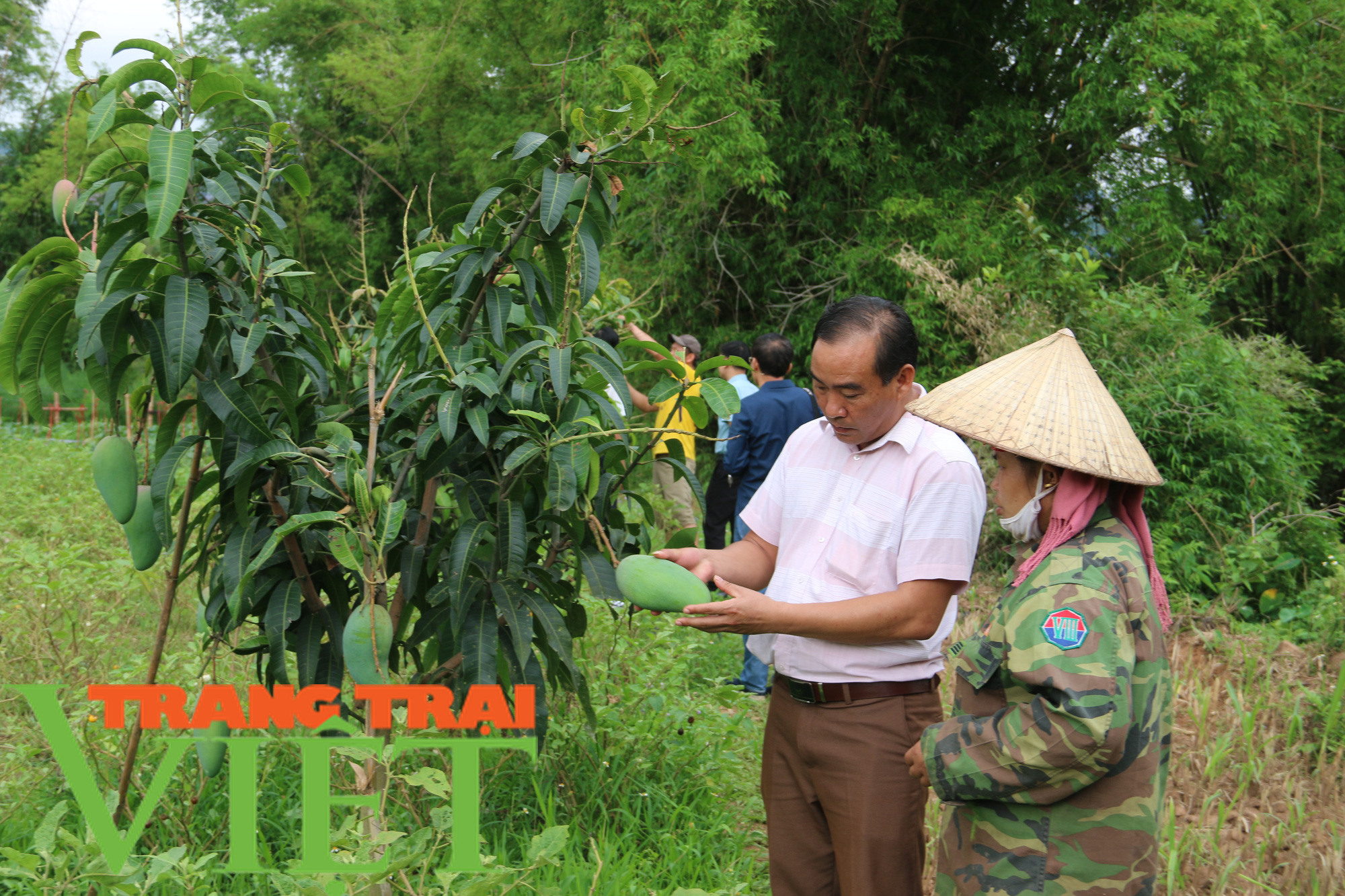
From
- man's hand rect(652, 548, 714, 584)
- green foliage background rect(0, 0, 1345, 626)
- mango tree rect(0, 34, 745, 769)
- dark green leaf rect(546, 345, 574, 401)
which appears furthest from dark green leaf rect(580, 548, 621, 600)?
green foliage background rect(0, 0, 1345, 626)

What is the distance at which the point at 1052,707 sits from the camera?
127 cm

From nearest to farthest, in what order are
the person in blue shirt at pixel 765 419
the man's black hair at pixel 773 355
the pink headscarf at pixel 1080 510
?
the pink headscarf at pixel 1080 510 → the person in blue shirt at pixel 765 419 → the man's black hair at pixel 773 355

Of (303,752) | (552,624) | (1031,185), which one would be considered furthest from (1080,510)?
(1031,185)

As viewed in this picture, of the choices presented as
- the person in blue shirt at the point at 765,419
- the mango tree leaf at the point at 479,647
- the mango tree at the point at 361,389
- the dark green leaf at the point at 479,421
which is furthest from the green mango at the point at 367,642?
the person in blue shirt at the point at 765,419

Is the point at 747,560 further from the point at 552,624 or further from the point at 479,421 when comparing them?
the point at 479,421

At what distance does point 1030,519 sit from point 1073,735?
326 mm

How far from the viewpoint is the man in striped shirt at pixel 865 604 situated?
5.27 feet

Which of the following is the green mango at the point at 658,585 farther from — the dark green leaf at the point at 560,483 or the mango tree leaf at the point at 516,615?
the mango tree leaf at the point at 516,615

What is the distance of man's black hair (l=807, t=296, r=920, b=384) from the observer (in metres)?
1.62

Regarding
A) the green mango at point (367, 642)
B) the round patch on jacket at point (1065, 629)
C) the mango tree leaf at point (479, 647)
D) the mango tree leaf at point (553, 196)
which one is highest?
the mango tree leaf at point (553, 196)

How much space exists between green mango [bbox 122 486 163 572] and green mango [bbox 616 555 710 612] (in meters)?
0.87

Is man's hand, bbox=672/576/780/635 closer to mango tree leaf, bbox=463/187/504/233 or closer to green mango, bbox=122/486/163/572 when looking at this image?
mango tree leaf, bbox=463/187/504/233

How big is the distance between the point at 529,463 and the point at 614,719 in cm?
110

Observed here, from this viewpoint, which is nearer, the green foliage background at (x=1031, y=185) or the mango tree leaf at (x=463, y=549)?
the mango tree leaf at (x=463, y=549)
